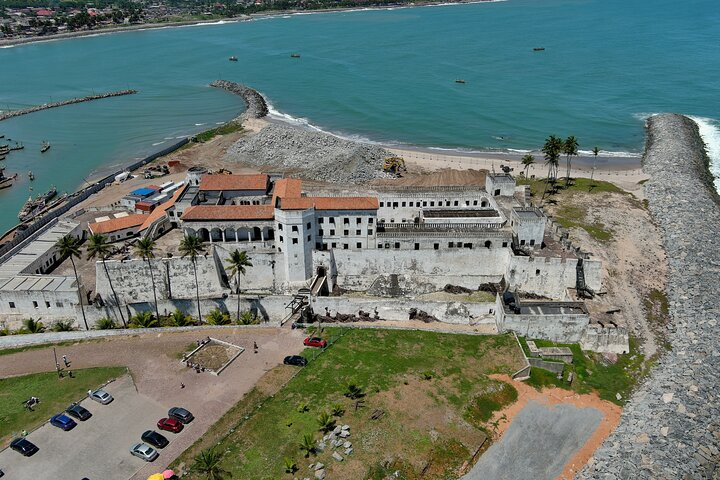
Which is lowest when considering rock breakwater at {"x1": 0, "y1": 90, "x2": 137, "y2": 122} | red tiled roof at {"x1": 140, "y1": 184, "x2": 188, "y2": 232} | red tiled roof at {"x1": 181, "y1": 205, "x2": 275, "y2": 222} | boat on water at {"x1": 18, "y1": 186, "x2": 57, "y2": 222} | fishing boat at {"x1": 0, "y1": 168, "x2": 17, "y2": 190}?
boat on water at {"x1": 18, "y1": 186, "x2": 57, "y2": 222}


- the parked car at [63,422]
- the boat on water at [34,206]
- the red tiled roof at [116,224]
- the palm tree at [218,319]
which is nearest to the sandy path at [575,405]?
the palm tree at [218,319]

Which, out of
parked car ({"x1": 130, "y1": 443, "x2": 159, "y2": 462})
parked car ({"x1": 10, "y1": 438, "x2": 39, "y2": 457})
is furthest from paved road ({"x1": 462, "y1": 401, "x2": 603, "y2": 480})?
parked car ({"x1": 10, "y1": 438, "x2": 39, "y2": 457})

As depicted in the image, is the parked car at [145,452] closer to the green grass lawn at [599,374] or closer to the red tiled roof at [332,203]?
the red tiled roof at [332,203]

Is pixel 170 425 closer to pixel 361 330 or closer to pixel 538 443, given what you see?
pixel 361 330

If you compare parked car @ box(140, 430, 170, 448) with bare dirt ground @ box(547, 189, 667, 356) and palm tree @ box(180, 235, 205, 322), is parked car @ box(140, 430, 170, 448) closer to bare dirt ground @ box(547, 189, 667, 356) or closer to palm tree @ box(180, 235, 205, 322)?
palm tree @ box(180, 235, 205, 322)

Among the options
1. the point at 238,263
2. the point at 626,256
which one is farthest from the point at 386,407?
the point at 626,256
